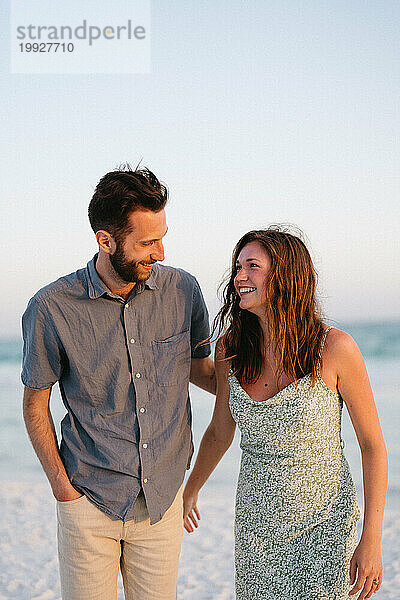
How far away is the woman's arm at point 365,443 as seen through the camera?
1967 mm

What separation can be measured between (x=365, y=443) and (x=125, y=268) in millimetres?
890

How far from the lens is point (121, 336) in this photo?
2.20m

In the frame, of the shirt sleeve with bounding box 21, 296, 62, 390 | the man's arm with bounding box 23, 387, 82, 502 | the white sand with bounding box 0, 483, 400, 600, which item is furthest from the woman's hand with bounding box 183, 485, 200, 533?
the white sand with bounding box 0, 483, 400, 600

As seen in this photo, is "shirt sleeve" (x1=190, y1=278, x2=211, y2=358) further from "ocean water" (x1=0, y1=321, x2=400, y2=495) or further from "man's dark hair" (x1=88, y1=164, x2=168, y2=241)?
"ocean water" (x1=0, y1=321, x2=400, y2=495)

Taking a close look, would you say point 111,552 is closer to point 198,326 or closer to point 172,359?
point 172,359

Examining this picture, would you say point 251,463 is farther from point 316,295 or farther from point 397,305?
point 397,305

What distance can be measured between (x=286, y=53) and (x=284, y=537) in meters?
13.2

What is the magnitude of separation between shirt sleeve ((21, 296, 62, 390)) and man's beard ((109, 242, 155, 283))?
0.87 ft

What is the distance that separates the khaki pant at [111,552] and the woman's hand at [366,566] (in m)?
0.61

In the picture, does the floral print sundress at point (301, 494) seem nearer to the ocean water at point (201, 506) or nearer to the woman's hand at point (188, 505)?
the woman's hand at point (188, 505)

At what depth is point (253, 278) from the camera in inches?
82.0

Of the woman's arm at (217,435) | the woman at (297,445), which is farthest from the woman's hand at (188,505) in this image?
the woman at (297,445)

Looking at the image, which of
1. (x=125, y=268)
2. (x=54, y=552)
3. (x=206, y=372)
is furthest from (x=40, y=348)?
Result: (x=54, y=552)

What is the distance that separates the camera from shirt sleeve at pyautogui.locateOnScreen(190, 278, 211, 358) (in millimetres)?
2393
